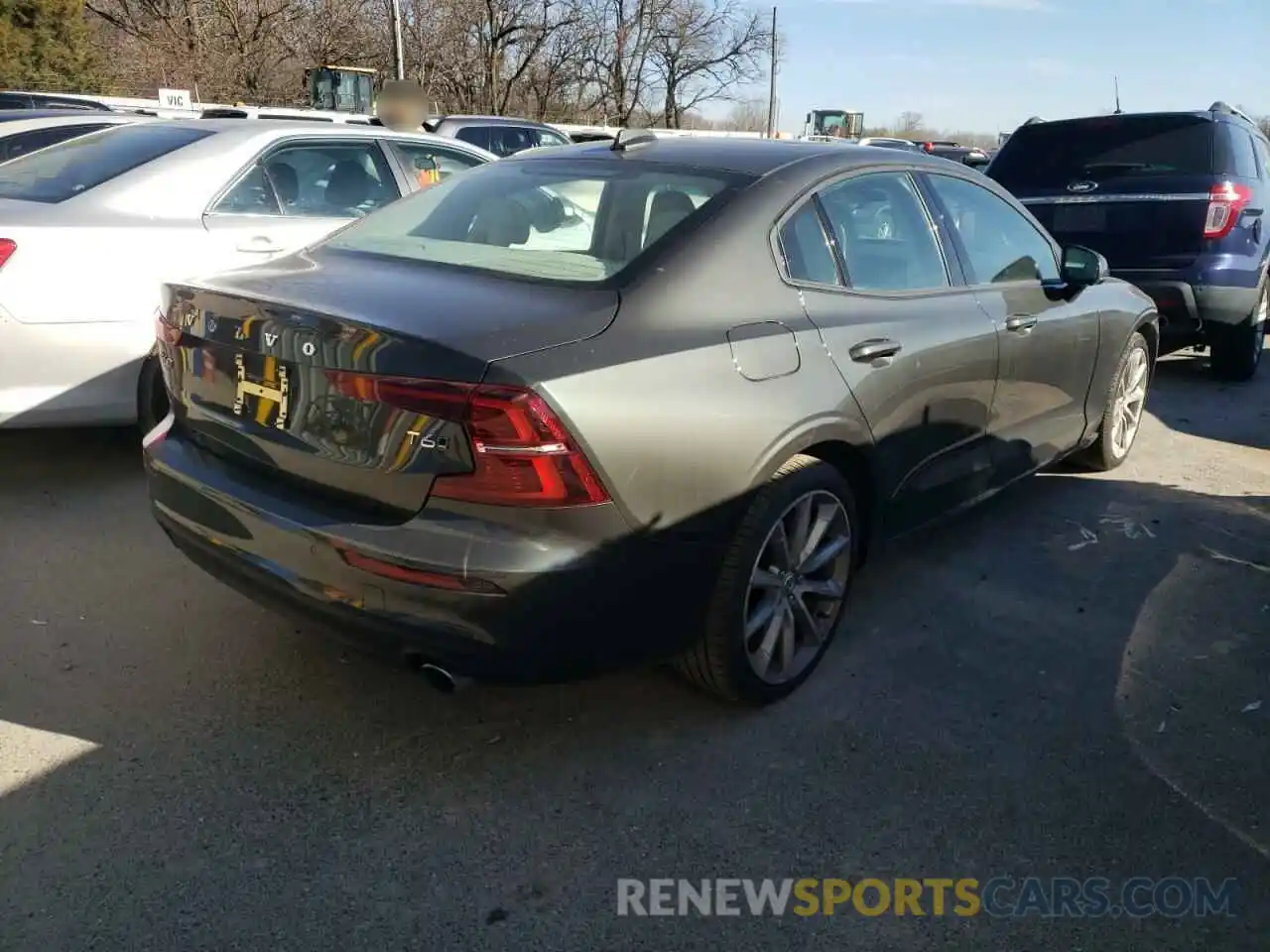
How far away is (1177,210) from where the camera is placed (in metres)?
6.69

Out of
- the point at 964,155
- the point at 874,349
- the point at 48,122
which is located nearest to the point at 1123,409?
the point at 874,349

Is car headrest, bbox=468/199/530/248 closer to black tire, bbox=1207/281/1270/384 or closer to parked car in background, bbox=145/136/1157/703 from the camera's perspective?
parked car in background, bbox=145/136/1157/703

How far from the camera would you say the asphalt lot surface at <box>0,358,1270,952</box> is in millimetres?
2258

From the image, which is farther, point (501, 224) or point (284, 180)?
point (284, 180)

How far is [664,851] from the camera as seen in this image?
2457mm

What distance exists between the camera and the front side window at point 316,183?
5070mm

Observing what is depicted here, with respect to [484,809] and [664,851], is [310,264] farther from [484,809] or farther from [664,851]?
[664,851]

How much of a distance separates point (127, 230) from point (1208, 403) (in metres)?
6.40

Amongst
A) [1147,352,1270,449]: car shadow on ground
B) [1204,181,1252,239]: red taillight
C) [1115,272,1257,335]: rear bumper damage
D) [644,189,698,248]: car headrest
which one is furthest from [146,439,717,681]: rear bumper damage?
[1204,181,1252,239]: red taillight

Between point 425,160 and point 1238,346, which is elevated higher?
point 425,160

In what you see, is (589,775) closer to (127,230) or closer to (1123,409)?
(127,230)

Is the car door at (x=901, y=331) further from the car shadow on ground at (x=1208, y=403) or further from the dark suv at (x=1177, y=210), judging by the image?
the dark suv at (x=1177, y=210)

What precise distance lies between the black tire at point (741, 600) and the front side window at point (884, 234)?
0.70 metres

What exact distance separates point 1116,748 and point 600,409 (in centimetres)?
178
